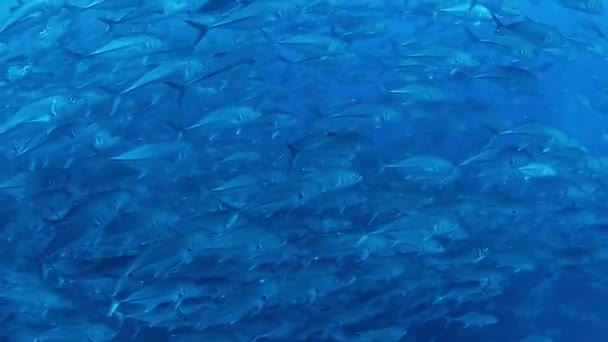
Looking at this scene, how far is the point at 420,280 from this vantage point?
7020mm

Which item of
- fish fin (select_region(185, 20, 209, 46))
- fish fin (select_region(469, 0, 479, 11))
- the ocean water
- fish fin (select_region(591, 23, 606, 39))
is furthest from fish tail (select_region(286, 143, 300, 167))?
fish fin (select_region(591, 23, 606, 39))

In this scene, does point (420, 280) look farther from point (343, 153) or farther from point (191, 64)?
point (191, 64)

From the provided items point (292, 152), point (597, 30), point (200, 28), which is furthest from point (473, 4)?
point (597, 30)

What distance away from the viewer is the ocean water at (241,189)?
18.1 feet

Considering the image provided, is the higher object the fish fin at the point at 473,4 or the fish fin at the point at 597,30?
the fish fin at the point at 473,4

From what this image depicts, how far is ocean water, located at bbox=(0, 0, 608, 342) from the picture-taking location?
18.1ft

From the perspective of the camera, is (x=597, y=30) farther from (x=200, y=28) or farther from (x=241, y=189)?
(x=241, y=189)

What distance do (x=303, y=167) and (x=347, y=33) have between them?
6.72 ft

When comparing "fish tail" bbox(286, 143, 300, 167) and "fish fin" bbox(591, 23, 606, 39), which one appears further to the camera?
"fish fin" bbox(591, 23, 606, 39)

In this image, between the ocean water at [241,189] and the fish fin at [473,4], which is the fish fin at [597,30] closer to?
the ocean water at [241,189]

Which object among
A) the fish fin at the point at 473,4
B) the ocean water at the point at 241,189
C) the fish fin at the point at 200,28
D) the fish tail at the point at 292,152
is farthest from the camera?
the fish fin at the point at 473,4

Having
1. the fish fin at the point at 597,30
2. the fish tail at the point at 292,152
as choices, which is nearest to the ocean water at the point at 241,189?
the fish tail at the point at 292,152

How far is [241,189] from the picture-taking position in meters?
5.51

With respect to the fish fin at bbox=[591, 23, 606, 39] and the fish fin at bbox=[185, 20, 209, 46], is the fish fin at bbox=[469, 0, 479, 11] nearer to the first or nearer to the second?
the fish fin at bbox=[185, 20, 209, 46]
